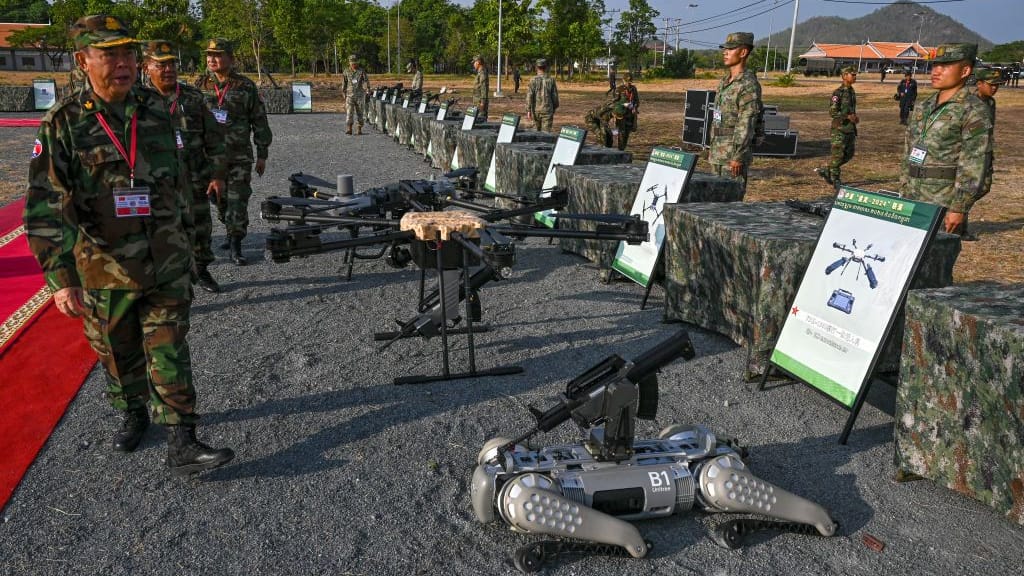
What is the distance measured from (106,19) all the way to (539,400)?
312 centimetres

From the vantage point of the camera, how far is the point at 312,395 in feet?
15.4

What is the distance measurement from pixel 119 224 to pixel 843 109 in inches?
502

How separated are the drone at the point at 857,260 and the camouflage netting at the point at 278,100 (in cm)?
3053

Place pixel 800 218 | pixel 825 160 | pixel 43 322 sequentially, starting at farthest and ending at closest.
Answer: pixel 825 160 → pixel 43 322 → pixel 800 218

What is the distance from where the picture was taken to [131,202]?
3555 millimetres

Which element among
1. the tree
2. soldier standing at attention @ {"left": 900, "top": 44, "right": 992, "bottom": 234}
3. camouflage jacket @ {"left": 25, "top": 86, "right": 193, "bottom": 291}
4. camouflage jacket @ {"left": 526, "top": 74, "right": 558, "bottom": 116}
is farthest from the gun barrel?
the tree

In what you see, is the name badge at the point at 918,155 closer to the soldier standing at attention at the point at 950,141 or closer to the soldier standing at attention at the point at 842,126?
→ the soldier standing at attention at the point at 950,141

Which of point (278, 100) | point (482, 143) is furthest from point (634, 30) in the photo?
point (482, 143)

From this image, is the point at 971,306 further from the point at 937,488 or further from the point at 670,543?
the point at 670,543

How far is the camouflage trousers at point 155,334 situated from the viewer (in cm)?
364

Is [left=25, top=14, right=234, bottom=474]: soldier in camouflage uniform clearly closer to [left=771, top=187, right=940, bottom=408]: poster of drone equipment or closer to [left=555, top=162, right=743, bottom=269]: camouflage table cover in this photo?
[left=771, top=187, right=940, bottom=408]: poster of drone equipment

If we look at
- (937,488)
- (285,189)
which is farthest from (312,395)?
(285,189)

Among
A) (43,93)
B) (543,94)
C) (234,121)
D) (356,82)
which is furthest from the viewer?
(43,93)

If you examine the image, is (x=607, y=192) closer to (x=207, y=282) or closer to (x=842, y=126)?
(x=207, y=282)
